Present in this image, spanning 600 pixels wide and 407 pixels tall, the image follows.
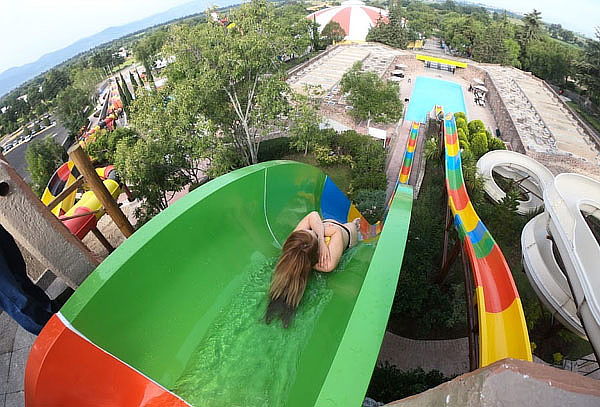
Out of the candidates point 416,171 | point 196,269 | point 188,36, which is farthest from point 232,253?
point 416,171

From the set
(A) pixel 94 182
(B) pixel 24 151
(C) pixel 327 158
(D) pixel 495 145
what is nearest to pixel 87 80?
(B) pixel 24 151

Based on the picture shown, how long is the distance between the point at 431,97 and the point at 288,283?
935 inches

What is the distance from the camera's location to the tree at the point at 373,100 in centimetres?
1484

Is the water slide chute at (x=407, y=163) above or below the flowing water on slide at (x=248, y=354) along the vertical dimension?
below

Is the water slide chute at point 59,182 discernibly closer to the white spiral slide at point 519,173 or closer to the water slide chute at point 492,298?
the water slide chute at point 492,298

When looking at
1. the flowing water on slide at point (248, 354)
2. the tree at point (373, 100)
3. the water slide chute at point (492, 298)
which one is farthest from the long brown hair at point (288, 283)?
the tree at point (373, 100)

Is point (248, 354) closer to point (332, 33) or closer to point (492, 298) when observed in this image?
point (492, 298)

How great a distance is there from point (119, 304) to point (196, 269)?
83 cm

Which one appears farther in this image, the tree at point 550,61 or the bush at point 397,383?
the tree at point 550,61

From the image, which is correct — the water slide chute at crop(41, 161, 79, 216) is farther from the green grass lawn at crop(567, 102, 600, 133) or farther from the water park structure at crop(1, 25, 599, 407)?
the green grass lawn at crop(567, 102, 600, 133)

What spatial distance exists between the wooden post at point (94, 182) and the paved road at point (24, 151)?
25202 millimetres

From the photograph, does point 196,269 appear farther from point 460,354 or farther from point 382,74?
point 382,74

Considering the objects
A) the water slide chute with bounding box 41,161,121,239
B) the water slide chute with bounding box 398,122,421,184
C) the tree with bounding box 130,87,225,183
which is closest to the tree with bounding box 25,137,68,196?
the water slide chute with bounding box 41,161,121,239

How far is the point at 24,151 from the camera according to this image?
32.8 m
